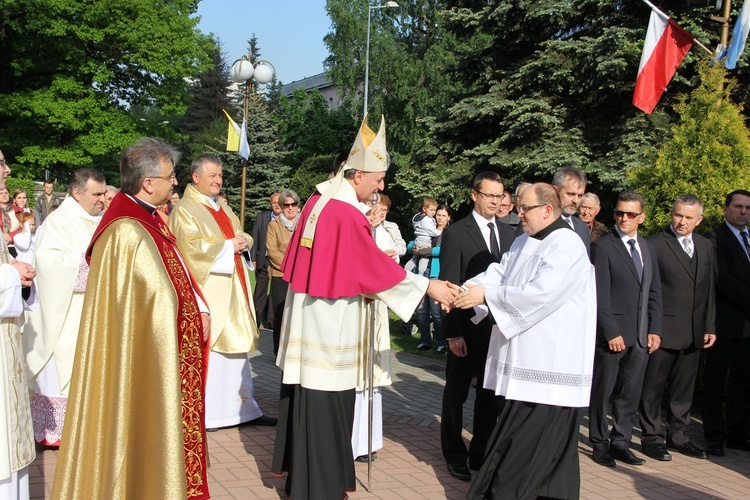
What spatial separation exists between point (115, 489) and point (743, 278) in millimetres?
5669

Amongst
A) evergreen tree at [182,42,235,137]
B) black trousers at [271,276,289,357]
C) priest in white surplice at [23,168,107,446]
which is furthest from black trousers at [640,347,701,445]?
evergreen tree at [182,42,235,137]

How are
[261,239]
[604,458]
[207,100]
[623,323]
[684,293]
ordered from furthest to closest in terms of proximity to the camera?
[207,100] < [261,239] < [684,293] < [623,323] < [604,458]

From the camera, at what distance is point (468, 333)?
5.60 metres

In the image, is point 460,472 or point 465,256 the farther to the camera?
point 465,256

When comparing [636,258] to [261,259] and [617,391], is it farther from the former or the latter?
[261,259]

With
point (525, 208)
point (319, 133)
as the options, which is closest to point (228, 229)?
point (525, 208)

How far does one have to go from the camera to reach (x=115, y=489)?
12.2ft

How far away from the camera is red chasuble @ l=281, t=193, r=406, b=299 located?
4523mm

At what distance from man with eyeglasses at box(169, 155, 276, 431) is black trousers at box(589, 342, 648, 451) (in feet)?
9.40

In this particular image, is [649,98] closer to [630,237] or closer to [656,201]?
[656,201]

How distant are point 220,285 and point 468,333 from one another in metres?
2.27

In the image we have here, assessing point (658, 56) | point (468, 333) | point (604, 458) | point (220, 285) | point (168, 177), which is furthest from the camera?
point (658, 56)

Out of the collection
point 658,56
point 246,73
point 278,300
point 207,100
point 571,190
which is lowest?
point 278,300

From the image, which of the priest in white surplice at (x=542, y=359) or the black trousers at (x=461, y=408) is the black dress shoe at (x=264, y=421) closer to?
the black trousers at (x=461, y=408)
